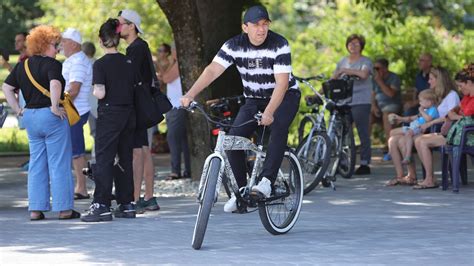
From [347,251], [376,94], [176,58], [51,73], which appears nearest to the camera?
[347,251]

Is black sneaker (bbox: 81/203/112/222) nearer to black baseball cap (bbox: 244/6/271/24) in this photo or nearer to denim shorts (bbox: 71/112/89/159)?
denim shorts (bbox: 71/112/89/159)

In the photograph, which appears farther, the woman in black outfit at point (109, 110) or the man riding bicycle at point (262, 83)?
the woman in black outfit at point (109, 110)

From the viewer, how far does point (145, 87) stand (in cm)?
1252

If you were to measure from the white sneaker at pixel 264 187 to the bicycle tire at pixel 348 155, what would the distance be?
580 cm

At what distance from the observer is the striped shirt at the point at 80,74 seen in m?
13.7

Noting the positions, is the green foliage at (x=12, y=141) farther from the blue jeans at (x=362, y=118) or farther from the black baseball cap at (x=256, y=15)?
the black baseball cap at (x=256, y=15)

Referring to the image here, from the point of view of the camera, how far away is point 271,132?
10867 millimetres

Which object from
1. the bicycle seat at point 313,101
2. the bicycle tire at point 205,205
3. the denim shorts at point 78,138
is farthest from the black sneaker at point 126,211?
the bicycle seat at point 313,101

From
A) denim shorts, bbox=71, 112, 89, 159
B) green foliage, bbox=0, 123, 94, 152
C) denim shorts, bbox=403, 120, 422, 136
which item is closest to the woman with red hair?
denim shorts, bbox=71, 112, 89, 159

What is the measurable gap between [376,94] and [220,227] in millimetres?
9199

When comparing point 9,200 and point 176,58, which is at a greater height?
point 176,58

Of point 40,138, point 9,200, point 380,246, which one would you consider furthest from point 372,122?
point 380,246

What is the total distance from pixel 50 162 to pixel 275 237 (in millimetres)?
2594

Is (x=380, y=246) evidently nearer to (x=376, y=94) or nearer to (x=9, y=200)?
(x=9, y=200)
